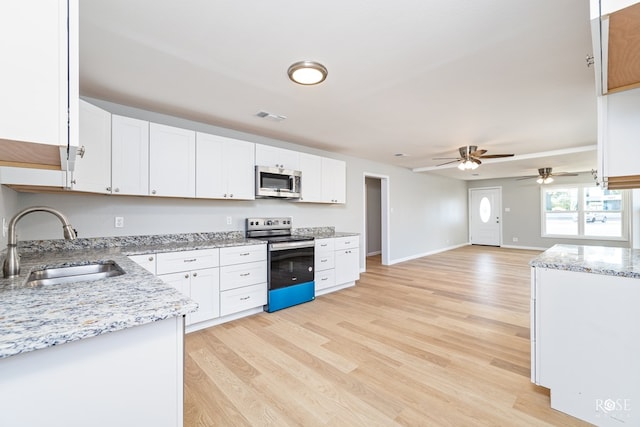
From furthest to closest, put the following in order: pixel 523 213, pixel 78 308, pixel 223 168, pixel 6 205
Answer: pixel 523 213 < pixel 223 168 < pixel 6 205 < pixel 78 308

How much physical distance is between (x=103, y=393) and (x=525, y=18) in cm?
265

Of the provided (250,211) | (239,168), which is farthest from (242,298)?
(239,168)

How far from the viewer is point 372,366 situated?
2.20 meters

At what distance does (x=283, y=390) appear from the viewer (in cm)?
191

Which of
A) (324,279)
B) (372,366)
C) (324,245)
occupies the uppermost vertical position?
(324,245)

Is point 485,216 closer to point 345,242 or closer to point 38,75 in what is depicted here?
point 345,242

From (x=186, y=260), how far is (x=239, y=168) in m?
1.27

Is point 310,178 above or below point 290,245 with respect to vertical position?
above

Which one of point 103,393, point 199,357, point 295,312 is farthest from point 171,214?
point 103,393

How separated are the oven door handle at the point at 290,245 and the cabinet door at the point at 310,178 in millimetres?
712

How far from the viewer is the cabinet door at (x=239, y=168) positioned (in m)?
3.32

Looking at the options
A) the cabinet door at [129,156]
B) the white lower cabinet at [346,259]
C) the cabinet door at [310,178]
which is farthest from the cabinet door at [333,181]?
the cabinet door at [129,156]

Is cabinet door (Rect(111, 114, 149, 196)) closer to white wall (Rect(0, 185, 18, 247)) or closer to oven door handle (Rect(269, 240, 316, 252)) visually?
white wall (Rect(0, 185, 18, 247))

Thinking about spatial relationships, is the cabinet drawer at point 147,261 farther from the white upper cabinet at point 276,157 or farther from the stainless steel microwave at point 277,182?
the white upper cabinet at point 276,157
